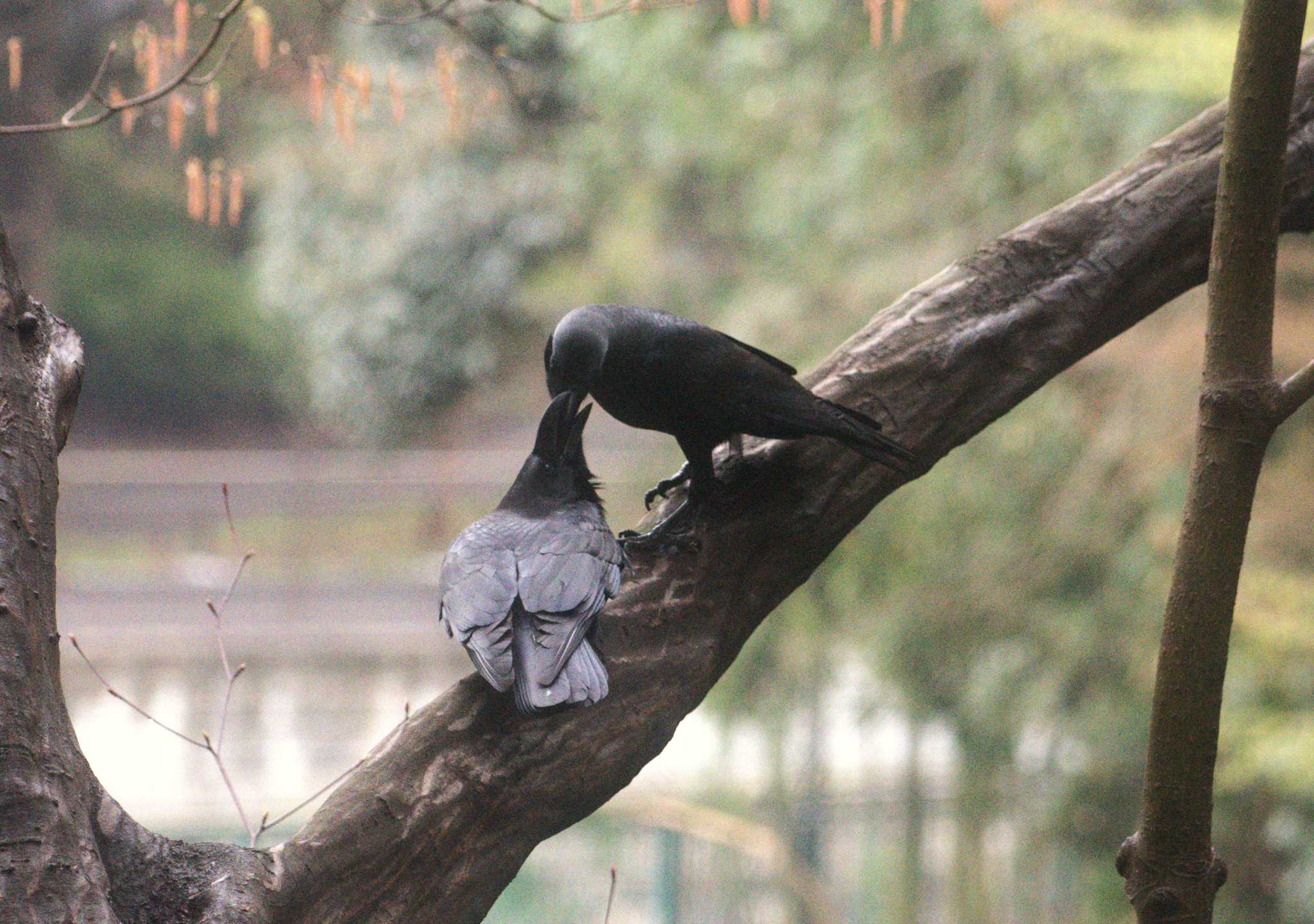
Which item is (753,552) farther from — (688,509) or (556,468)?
(556,468)

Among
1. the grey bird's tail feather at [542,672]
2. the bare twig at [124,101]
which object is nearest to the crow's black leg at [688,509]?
the grey bird's tail feather at [542,672]

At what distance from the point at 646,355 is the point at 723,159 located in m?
6.13

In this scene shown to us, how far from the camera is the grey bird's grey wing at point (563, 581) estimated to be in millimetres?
1693

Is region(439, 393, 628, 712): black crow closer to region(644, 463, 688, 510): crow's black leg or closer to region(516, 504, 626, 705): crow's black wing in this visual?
region(516, 504, 626, 705): crow's black wing

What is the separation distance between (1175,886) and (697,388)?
0.94 m

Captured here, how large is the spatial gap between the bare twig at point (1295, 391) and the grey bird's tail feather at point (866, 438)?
0.57 meters

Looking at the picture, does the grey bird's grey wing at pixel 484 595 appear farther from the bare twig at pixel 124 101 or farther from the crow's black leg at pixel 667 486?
the bare twig at pixel 124 101

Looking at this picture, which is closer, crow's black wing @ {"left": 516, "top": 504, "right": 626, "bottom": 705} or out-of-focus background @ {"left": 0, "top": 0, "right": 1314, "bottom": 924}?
crow's black wing @ {"left": 516, "top": 504, "right": 626, "bottom": 705}

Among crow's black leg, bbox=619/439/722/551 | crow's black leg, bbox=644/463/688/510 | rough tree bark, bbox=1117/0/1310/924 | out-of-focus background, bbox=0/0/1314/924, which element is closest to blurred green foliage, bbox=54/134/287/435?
out-of-focus background, bbox=0/0/1314/924

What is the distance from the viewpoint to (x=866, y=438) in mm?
2016

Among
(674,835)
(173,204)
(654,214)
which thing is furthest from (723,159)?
(173,204)

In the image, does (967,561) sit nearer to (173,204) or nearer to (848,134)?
(848,134)

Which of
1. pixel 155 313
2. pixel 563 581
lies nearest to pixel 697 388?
pixel 563 581

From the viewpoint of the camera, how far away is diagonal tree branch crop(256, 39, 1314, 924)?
1694 millimetres
